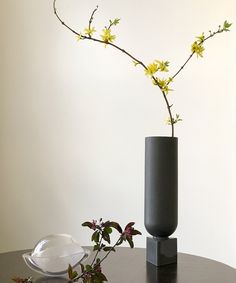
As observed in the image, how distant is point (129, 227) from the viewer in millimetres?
691

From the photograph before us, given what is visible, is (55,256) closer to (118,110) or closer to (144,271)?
(144,271)

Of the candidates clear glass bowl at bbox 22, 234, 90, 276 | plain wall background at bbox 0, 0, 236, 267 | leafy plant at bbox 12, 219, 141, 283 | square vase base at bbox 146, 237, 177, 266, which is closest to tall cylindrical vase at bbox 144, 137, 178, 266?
square vase base at bbox 146, 237, 177, 266

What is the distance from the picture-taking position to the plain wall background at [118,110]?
1.86 m

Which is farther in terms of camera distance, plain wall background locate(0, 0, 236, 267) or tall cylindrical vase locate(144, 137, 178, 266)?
plain wall background locate(0, 0, 236, 267)

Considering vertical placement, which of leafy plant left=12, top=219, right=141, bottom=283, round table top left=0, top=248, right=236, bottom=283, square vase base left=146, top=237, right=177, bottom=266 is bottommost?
round table top left=0, top=248, right=236, bottom=283

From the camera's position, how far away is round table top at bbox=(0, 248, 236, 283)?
86 centimetres

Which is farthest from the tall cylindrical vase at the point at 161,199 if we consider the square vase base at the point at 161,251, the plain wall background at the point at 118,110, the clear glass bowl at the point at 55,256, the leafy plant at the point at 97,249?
the plain wall background at the point at 118,110

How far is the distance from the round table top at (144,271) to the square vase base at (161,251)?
15mm

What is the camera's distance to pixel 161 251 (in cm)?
96

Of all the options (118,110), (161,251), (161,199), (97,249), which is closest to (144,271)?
(161,251)

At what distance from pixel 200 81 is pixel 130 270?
1.22m

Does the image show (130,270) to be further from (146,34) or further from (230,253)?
(146,34)

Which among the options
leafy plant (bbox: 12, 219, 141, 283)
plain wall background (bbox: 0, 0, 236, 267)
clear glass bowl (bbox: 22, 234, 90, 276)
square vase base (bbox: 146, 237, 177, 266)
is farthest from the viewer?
plain wall background (bbox: 0, 0, 236, 267)

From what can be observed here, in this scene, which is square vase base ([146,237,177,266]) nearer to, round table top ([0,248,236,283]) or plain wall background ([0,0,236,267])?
round table top ([0,248,236,283])
